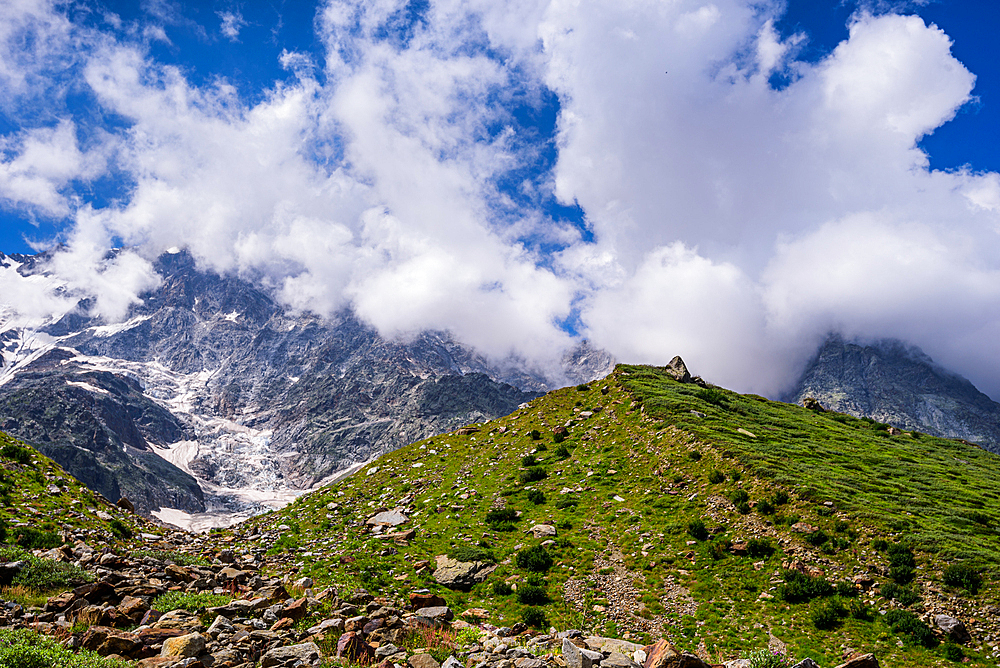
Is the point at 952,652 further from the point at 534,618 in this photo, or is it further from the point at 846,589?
the point at 534,618

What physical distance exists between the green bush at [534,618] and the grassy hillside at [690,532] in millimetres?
69

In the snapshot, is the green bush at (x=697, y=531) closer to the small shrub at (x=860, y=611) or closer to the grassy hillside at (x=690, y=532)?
the grassy hillside at (x=690, y=532)

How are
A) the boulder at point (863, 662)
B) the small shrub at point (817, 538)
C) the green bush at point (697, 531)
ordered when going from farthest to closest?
the green bush at point (697, 531)
the small shrub at point (817, 538)
the boulder at point (863, 662)

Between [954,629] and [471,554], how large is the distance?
18.8 metres

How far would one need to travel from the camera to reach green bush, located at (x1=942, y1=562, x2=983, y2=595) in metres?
17.3

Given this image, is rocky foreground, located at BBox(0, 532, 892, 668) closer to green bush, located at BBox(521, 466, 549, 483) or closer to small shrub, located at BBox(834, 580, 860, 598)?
small shrub, located at BBox(834, 580, 860, 598)

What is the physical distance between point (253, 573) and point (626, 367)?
43446mm

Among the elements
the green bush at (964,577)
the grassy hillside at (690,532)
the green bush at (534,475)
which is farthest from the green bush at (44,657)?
the green bush at (964,577)

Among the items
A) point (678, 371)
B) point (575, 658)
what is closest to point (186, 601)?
point (575, 658)

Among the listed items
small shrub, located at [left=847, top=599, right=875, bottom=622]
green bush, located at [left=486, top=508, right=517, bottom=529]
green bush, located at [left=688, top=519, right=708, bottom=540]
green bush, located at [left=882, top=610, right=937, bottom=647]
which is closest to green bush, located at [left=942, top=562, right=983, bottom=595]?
green bush, located at [left=882, top=610, right=937, bottom=647]

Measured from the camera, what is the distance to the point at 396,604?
18.4m

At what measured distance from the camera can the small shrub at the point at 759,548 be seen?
21656 millimetres

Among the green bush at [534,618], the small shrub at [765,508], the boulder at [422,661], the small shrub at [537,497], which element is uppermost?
the small shrub at [765,508]

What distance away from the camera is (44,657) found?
10.3 m
